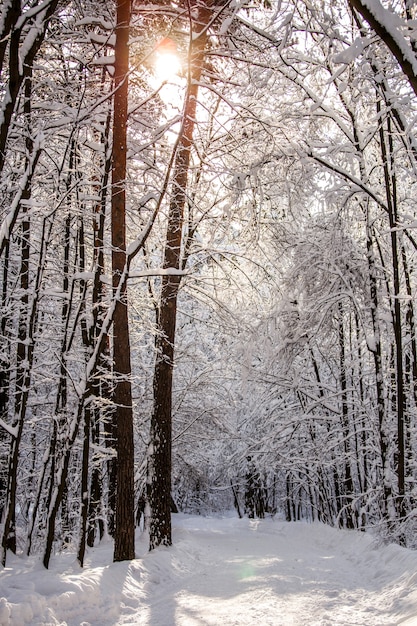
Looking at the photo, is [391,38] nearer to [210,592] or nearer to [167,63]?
[210,592]

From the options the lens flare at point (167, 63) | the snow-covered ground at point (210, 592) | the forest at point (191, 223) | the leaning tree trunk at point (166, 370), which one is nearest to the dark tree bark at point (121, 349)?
the forest at point (191, 223)

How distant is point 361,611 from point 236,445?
22.7m

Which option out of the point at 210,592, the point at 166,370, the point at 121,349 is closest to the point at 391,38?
the point at 121,349

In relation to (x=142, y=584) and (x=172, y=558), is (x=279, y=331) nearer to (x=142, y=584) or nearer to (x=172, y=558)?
(x=172, y=558)

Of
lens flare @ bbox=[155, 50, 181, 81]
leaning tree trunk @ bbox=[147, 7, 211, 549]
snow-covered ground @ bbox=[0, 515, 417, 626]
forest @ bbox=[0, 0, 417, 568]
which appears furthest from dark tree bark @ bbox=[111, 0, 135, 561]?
lens flare @ bbox=[155, 50, 181, 81]

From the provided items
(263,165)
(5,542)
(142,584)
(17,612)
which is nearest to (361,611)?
(142,584)

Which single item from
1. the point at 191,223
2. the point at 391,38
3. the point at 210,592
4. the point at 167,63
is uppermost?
the point at 167,63

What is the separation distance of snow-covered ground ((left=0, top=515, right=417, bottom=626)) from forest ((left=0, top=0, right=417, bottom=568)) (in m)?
0.74

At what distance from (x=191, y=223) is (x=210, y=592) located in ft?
21.9

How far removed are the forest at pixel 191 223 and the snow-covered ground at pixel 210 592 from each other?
0.74 m

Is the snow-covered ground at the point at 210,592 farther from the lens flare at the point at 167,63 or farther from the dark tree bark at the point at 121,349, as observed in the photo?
the lens flare at the point at 167,63

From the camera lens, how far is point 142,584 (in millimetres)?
6023

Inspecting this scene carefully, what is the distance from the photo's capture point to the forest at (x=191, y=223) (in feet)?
21.8

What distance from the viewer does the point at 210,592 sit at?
5.97m
